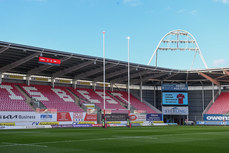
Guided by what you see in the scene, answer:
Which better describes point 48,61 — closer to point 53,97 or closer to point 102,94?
point 53,97

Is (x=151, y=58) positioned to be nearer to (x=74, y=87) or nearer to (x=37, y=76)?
(x=74, y=87)

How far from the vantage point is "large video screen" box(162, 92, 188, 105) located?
228 feet

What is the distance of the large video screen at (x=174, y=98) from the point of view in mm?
69500

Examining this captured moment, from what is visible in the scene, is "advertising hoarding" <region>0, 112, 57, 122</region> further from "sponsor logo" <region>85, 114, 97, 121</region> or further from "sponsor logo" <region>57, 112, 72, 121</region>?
"sponsor logo" <region>85, 114, 97, 121</region>

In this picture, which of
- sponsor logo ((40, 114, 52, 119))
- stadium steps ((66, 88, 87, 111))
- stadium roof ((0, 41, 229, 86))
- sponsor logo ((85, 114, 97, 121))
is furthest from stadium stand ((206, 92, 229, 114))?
sponsor logo ((40, 114, 52, 119))

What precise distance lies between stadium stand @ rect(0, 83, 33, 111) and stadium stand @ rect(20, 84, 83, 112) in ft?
7.30

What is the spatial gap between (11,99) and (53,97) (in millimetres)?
8410

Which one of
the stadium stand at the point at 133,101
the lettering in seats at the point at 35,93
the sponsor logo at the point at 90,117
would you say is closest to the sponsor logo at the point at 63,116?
the sponsor logo at the point at 90,117

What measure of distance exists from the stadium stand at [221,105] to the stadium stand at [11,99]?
38.3 m

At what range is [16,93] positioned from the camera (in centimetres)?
5269

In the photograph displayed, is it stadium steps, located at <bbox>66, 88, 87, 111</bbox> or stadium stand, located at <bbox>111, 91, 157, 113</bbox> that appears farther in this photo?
stadium stand, located at <bbox>111, 91, 157, 113</bbox>

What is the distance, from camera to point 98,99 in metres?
63.0

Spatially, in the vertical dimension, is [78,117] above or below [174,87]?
below

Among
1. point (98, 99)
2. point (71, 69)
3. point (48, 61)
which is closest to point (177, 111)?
point (98, 99)
